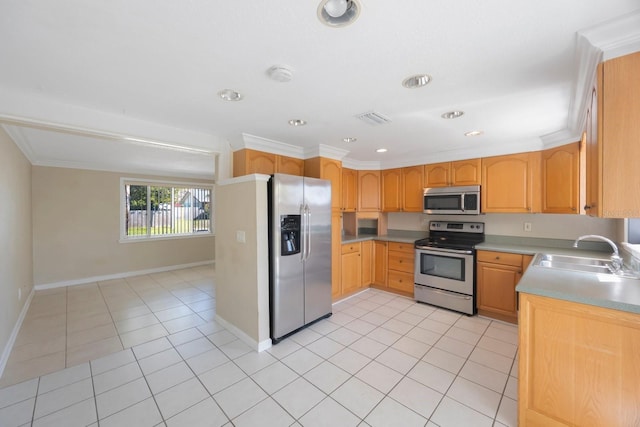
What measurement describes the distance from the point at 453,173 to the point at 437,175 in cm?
23

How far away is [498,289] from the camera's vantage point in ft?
10.4

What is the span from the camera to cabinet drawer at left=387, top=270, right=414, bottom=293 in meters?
3.96

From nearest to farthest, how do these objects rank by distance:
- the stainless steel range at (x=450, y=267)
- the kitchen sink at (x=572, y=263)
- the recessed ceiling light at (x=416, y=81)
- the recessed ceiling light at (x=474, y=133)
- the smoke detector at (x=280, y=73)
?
the smoke detector at (x=280, y=73) → the recessed ceiling light at (x=416, y=81) → the kitchen sink at (x=572, y=263) → the recessed ceiling light at (x=474, y=133) → the stainless steel range at (x=450, y=267)

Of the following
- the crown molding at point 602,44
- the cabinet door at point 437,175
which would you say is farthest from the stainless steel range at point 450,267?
the crown molding at point 602,44

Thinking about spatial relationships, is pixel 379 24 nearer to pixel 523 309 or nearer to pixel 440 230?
pixel 523 309

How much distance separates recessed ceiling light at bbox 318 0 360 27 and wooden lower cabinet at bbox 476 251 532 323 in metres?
3.21

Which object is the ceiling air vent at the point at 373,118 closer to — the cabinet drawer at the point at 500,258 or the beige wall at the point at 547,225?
the cabinet drawer at the point at 500,258

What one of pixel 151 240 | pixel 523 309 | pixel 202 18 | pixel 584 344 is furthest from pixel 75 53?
pixel 151 240

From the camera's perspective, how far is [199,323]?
3166 millimetres

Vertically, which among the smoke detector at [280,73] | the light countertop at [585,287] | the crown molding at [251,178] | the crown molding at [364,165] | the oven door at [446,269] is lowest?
the oven door at [446,269]

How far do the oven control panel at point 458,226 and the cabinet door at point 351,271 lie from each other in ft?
4.27

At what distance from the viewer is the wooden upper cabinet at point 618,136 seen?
1287mm

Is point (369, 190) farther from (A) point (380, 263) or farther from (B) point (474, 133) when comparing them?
(B) point (474, 133)

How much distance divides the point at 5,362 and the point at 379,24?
4016mm
